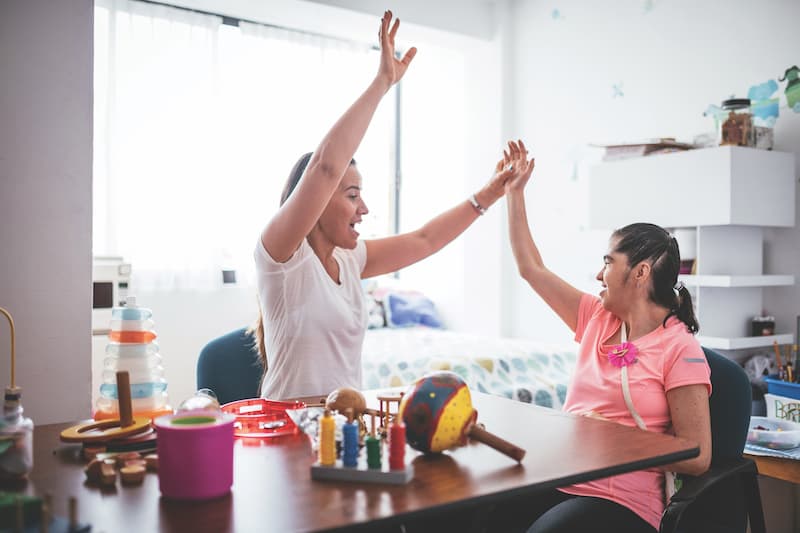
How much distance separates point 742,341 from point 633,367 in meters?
1.25

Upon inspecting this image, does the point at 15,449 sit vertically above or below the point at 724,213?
below

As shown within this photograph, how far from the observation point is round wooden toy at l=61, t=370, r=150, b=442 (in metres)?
1.15

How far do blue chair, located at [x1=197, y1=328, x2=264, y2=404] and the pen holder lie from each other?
1.03m

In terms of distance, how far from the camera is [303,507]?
90 cm

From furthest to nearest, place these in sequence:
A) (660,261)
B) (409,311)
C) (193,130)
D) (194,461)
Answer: (409,311) → (193,130) → (660,261) → (194,461)

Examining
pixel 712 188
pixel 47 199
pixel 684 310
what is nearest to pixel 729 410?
pixel 684 310

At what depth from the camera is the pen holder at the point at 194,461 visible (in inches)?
36.4

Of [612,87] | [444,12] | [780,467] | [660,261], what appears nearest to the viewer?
[660,261]

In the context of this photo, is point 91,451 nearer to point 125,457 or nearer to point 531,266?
point 125,457

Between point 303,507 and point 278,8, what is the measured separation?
134 inches

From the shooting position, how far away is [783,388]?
95.4 inches

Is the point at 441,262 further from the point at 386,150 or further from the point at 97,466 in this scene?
the point at 97,466

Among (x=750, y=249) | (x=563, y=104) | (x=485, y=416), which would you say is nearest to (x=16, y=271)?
(x=485, y=416)

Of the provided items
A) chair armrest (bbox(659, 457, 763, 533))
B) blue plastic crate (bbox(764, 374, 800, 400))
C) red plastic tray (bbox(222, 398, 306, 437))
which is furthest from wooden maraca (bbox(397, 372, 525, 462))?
blue plastic crate (bbox(764, 374, 800, 400))
